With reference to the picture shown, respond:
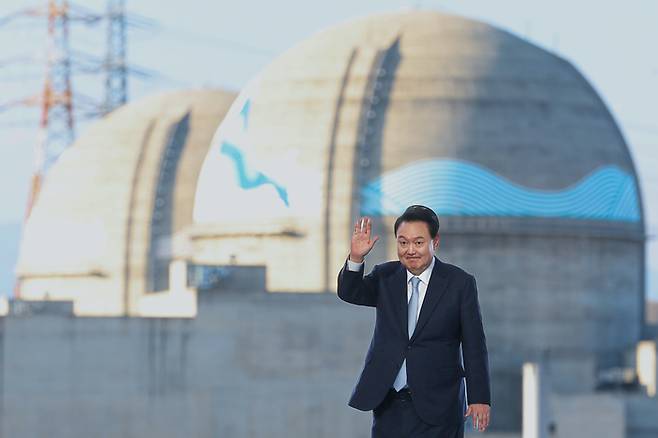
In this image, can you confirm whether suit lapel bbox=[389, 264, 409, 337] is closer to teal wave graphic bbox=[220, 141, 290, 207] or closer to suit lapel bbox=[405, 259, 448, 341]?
suit lapel bbox=[405, 259, 448, 341]

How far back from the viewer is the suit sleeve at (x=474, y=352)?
36.7 feet

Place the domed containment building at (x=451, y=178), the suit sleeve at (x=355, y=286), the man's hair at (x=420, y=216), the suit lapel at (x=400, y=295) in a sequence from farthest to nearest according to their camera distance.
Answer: the domed containment building at (x=451, y=178)
the suit sleeve at (x=355, y=286)
the suit lapel at (x=400, y=295)
the man's hair at (x=420, y=216)

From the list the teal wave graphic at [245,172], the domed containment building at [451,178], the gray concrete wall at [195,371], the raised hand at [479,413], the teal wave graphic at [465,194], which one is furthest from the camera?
the teal wave graphic at [245,172]

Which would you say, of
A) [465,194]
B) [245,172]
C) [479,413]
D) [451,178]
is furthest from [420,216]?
[245,172]

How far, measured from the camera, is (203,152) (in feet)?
297

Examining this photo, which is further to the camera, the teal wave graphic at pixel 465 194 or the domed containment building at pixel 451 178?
the domed containment building at pixel 451 178

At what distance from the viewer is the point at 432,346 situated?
11344 mm

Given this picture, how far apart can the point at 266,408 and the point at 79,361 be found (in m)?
6.81

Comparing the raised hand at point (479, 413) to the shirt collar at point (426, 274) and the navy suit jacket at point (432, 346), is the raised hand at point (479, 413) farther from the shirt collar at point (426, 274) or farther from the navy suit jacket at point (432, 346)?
the shirt collar at point (426, 274)

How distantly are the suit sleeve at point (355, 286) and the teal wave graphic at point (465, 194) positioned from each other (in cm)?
6062

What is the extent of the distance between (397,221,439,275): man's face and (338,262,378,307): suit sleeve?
30 centimetres

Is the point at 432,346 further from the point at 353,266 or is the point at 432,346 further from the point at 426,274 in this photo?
the point at 353,266

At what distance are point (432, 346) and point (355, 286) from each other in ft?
1.96

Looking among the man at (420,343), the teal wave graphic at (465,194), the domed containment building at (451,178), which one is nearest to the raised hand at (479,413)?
the man at (420,343)
